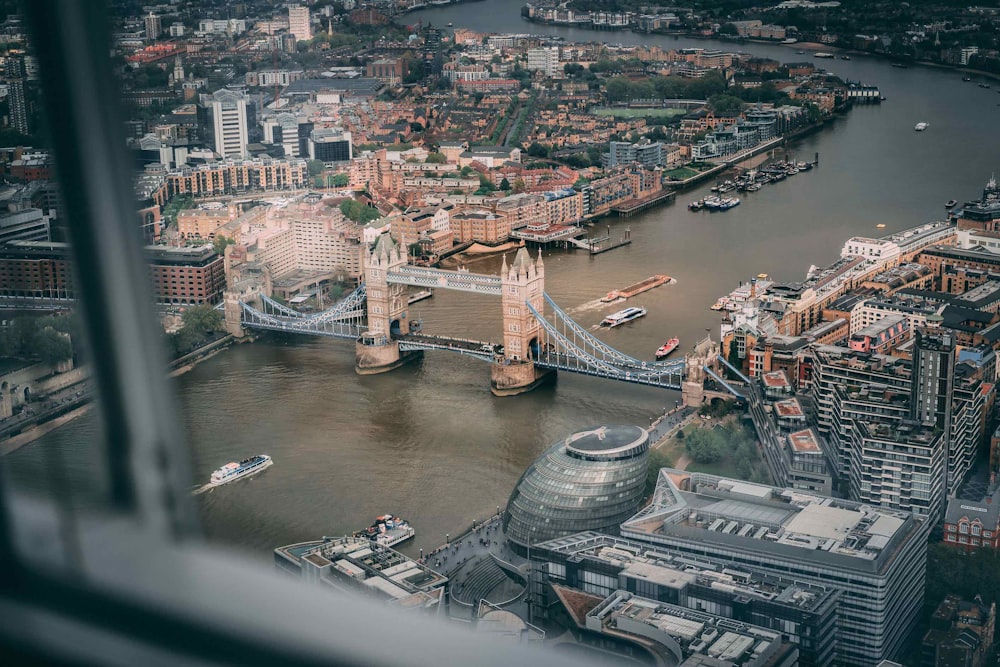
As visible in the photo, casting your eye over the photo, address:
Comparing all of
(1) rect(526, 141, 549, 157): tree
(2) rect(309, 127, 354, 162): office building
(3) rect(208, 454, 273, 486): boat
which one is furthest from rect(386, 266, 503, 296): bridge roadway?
(1) rect(526, 141, 549, 157): tree

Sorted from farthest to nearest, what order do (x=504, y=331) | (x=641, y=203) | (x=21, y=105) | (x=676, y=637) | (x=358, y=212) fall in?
(x=641, y=203)
(x=358, y=212)
(x=504, y=331)
(x=676, y=637)
(x=21, y=105)

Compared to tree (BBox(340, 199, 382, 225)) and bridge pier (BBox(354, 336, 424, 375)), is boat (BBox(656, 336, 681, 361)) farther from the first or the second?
tree (BBox(340, 199, 382, 225))

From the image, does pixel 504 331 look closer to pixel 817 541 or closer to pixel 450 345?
pixel 450 345

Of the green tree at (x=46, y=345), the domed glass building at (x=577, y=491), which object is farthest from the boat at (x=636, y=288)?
the green tree at (x=46, y=345)

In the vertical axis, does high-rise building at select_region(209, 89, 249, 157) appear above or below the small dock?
above

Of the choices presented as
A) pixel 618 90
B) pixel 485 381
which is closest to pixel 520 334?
pixel 485 381
